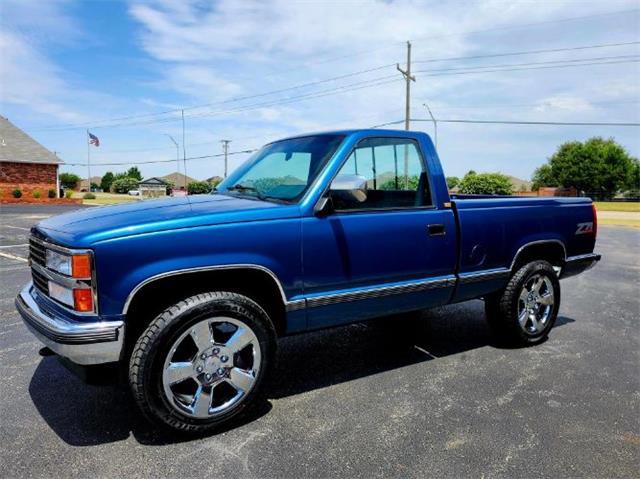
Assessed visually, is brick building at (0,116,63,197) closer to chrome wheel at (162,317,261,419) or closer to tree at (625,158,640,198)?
chrome wheel at (162,317,261,419)

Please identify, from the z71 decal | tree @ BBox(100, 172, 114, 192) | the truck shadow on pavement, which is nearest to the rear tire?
the truck shadow on pavement

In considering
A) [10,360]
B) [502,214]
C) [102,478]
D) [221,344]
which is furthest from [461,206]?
[10,360]

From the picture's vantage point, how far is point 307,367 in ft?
13.6

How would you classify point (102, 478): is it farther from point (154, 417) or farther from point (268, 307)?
point (268, 307)

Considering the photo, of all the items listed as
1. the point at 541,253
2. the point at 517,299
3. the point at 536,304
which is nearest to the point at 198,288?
the point at 517,299

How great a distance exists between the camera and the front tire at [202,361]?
2844mm

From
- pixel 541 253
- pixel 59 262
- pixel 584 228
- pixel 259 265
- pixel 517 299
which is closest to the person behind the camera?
pixel 59 262

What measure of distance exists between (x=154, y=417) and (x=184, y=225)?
116cm

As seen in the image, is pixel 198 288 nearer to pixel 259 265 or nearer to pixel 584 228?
pixel 259 265

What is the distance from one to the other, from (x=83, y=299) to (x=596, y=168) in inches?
2984

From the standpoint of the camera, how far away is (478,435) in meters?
3.05

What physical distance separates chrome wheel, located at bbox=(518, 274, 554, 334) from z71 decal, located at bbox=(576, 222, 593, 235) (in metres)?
0.73

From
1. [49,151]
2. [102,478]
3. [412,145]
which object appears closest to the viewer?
[102,478]

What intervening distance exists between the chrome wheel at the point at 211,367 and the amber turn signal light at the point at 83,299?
0.53 metres
